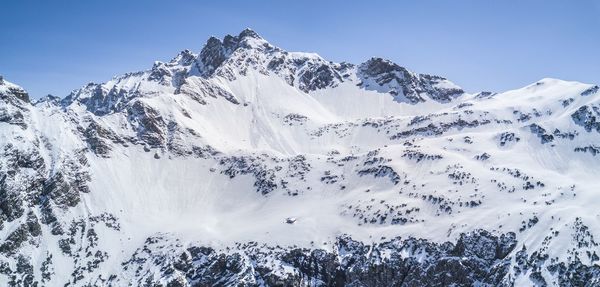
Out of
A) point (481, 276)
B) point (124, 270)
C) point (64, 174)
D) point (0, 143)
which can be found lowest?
point (481, 276)

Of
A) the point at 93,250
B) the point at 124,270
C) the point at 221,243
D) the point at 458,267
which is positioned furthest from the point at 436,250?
the point at 93,250

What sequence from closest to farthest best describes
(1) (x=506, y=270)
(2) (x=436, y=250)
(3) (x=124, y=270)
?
1. (1) (x=506, y=270)
2. (2) (x=436, y=250)
3. (3) (x=124, y=270)

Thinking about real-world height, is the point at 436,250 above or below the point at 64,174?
below

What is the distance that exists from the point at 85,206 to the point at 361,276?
103 meters

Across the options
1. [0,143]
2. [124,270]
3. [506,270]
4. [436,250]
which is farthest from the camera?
[0,143]

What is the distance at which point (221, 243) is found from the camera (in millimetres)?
170250

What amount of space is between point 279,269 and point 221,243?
2447cm

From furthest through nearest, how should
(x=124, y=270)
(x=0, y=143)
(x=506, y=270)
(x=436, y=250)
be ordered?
1. (x=0, y=143)
2. (x=124, y=270)
3. (x=436, y=250)
4. (x=506, y=270)

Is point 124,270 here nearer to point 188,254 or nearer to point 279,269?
point 188,254

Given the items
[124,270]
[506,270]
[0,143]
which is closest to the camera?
[506,270]

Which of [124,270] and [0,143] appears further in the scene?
[0,143]

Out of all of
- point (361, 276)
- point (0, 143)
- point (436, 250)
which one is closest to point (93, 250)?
point (0, 143)

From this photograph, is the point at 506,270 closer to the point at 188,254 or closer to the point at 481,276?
the point at 481,276

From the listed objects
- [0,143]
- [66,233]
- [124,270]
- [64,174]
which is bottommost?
[124,270]
